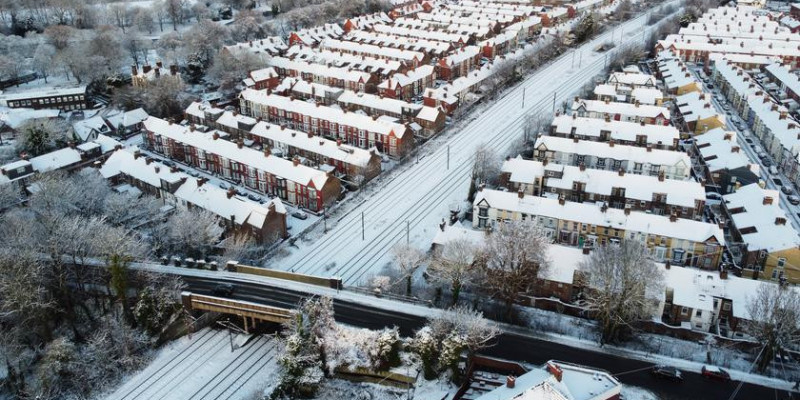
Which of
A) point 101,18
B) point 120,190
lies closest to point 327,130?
point 120,190

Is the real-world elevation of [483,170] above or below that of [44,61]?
below

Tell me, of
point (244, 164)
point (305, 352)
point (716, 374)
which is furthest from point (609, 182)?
point (244, 164)

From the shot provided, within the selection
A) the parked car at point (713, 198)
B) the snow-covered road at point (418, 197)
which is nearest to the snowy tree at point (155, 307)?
the snow-covered road at point (418, 197)

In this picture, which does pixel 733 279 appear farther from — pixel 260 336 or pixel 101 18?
pixel 101 18

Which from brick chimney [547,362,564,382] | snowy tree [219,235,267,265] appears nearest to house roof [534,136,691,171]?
snowy tree [219,235,267,265]

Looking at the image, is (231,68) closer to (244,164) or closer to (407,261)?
(244,164)
